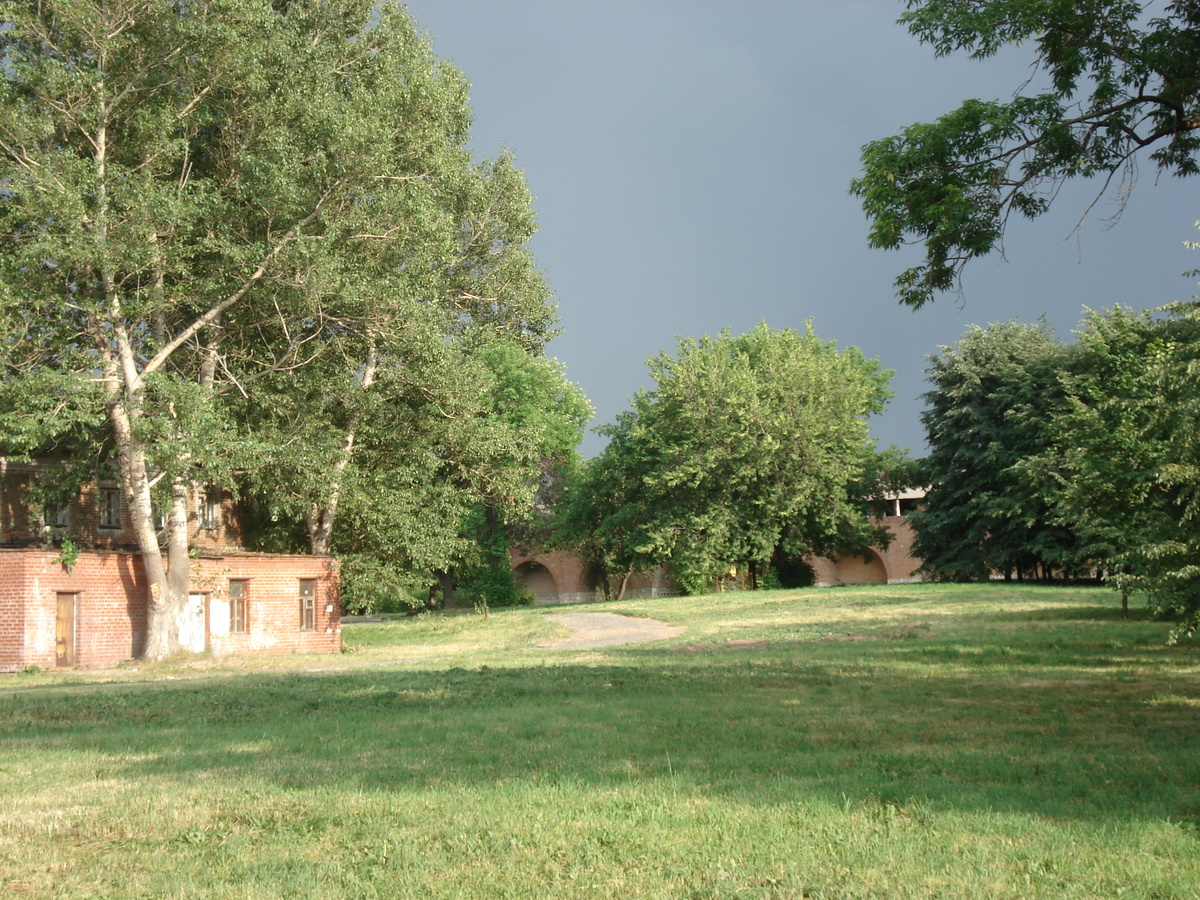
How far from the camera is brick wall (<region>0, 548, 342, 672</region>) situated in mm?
23656

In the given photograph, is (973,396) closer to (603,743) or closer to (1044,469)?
(1044,469)

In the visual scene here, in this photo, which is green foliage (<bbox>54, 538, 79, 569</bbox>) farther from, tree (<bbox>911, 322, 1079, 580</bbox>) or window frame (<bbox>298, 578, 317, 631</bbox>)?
tree (<bbox>911, 322, 1079, 580</bbox>)

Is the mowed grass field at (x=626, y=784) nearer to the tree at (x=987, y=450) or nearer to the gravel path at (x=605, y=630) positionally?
the gravel path at (x=605, y=630)

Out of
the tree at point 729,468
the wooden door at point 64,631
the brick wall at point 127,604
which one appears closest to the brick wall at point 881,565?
the tree at point 729,468

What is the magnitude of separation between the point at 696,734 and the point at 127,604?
68.0 ft

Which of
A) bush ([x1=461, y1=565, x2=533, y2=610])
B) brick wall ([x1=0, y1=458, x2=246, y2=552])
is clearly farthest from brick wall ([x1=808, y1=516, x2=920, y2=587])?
brick wall ([x1=0, y1=458, x2=246, y2=552])

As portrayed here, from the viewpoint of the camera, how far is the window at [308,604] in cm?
2928

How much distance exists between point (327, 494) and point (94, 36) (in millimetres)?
11978

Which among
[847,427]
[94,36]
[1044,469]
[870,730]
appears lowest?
[870,730]

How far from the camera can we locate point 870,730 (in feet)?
32.7

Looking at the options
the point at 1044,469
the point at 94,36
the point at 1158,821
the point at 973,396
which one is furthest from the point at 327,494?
the point at 973,396

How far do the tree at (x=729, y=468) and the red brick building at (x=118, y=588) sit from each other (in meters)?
20.3

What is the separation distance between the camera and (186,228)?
73.8 ft

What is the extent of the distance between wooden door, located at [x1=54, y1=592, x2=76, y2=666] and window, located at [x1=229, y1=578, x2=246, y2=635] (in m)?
4.26
